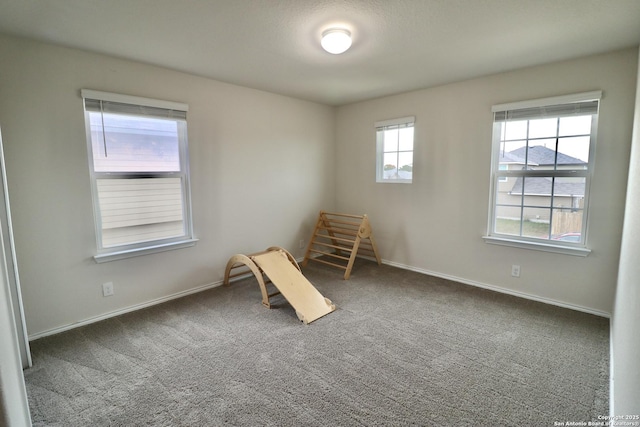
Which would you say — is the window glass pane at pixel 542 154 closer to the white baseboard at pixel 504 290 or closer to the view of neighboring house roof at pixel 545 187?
the view of neighboring house roof at pixel 545 187

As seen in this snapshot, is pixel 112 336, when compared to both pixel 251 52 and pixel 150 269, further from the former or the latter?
pixel 251 52

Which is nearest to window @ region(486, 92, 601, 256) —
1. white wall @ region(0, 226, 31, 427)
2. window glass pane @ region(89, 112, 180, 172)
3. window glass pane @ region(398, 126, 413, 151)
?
window glass pane @ region(398, 126, 413, 151)

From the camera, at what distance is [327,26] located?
84.7 inches

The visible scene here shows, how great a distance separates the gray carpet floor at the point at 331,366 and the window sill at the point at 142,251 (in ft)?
1.81

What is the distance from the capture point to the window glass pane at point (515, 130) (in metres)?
3.13

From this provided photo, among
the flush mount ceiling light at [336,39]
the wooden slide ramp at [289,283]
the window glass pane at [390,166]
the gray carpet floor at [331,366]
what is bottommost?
the gray carpet floor at [331,366]

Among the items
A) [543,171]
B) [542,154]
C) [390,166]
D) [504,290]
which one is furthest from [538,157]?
[390,166]

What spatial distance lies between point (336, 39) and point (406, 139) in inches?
84.4

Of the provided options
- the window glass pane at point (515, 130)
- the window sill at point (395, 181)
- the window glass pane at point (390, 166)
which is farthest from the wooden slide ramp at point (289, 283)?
the window glass pane at point (515, 130)

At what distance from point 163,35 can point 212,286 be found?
2525 millimetres

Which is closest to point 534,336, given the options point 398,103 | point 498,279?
point 498,279

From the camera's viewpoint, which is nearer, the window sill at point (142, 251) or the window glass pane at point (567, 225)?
the window sill at point (142, 251)

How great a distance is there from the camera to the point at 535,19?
80.8 inches

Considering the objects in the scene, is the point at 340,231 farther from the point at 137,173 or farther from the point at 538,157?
the point at 137,173
